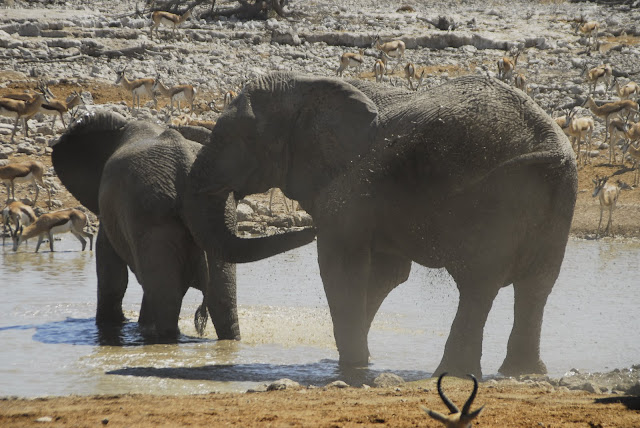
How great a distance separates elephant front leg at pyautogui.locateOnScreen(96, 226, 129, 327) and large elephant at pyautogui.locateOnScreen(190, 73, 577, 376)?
73.8 inches

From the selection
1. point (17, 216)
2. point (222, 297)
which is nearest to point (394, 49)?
point (17, 216)

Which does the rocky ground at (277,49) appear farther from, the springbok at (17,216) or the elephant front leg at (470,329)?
the elephant front leg at (470,329)

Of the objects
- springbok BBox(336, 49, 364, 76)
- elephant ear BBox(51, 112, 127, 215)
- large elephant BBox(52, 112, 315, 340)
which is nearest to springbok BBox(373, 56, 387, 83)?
springbok BBox(336, 49, 364, 76)

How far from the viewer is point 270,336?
8.55 m

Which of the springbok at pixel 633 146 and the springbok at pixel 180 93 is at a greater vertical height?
the springbok at pixel 180 93

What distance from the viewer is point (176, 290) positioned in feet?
25.5

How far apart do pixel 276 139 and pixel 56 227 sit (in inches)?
358

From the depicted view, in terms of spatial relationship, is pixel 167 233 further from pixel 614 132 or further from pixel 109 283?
pixel 614 132

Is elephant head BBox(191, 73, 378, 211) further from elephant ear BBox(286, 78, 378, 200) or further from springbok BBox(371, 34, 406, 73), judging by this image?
springbok BBox(371, 34, 406, 73)

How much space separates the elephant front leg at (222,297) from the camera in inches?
312

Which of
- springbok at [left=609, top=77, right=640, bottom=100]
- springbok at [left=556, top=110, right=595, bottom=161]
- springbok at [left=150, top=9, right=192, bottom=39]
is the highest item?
springbok at [left=150, top=9, right=192, bottom=39]

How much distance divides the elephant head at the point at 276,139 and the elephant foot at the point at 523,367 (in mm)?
1760

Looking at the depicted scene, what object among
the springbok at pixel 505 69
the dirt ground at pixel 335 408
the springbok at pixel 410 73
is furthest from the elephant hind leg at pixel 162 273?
the springbok at pixel 410 73

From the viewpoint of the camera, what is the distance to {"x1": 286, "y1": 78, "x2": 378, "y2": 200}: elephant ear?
267 inches
